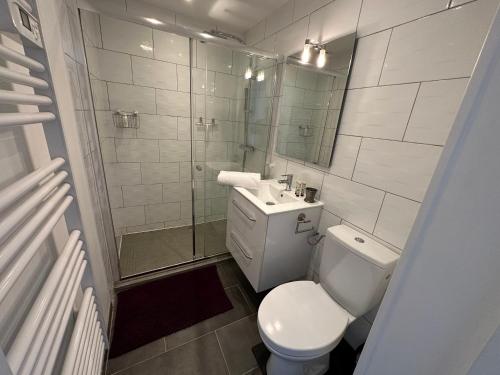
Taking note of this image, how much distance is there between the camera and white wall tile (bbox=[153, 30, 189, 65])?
1902 millimetres

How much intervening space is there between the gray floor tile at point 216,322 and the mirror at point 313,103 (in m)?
1.25

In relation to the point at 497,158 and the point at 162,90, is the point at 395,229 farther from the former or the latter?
the point at 162,90

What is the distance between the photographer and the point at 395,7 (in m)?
1.00

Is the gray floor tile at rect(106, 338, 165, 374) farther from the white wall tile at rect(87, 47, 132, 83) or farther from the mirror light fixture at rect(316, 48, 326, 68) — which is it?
the mirror light fixture at rect(316, 48, 326, 68)

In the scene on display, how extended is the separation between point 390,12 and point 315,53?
524 mm

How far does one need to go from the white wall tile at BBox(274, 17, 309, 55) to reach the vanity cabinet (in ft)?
4.16

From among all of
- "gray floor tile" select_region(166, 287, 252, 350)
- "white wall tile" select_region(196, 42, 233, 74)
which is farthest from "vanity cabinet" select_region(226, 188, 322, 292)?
"white wall tile" select_region(196, 42, 233, 74)

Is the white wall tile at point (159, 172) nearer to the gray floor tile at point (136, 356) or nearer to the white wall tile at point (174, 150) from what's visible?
the white wall tile at point (174, 150)

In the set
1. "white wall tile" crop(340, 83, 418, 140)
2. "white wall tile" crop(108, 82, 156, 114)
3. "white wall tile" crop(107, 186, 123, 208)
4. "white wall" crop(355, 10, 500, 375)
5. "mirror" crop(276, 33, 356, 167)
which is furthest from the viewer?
"white wall tile" crop(107, 186, 123, 208)

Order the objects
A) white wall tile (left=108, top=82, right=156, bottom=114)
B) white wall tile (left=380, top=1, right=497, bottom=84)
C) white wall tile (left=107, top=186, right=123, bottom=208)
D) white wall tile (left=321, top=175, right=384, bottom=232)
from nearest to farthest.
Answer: white wall tile (left=380, top=1, right=497, bottom=84)
white wall tile (left=321, top=175, right=384, bottom=232)
white wall tile (left=108, top=82, right=156, bottom=114)
white wall tile (left=107, top=186, right=123, bottom=208)

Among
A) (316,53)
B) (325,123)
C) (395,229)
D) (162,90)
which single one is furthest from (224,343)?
(162,90)

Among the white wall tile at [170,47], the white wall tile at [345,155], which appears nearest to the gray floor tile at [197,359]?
the white wall tile at [345,155]

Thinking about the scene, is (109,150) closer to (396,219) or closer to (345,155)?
(345,155)

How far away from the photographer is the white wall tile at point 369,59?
42.4 inches
